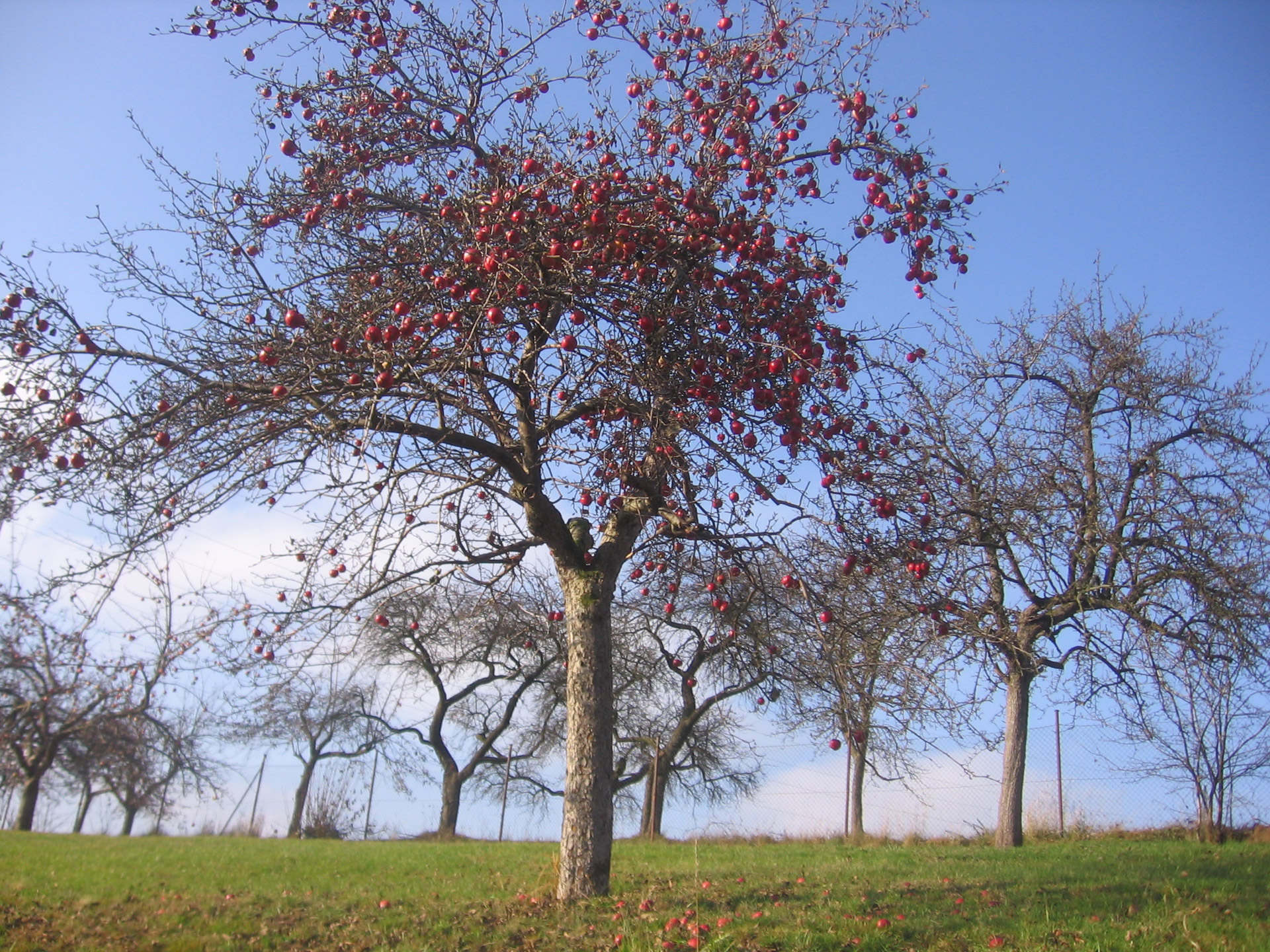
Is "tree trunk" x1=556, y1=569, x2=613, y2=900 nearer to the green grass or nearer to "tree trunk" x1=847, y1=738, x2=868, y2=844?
the green grass

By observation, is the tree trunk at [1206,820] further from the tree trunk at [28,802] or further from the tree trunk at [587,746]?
the tree trunk at [28,802]

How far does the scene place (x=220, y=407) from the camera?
4.75 meters

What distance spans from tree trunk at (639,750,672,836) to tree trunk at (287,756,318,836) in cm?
676

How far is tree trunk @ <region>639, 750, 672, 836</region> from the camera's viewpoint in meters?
12.7

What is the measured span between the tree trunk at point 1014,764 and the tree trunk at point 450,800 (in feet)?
39.4

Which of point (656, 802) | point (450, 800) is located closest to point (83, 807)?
point (450, 800)

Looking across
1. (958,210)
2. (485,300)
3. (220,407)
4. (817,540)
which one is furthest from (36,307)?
(958,210)

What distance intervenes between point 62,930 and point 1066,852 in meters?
9.05

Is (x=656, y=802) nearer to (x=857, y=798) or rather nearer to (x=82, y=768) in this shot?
(x=857, y=798)

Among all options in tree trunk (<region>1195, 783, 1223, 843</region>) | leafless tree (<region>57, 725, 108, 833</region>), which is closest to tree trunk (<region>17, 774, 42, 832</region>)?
leafless tree (<region>57, 725, 108, 833</region>)

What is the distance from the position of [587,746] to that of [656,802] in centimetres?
684

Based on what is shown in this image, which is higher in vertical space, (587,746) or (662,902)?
(587,746)

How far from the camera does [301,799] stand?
64.6 feet

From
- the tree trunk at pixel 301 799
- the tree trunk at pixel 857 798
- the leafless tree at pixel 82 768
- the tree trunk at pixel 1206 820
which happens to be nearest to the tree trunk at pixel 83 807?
the leafless tree at pixel 82 768
